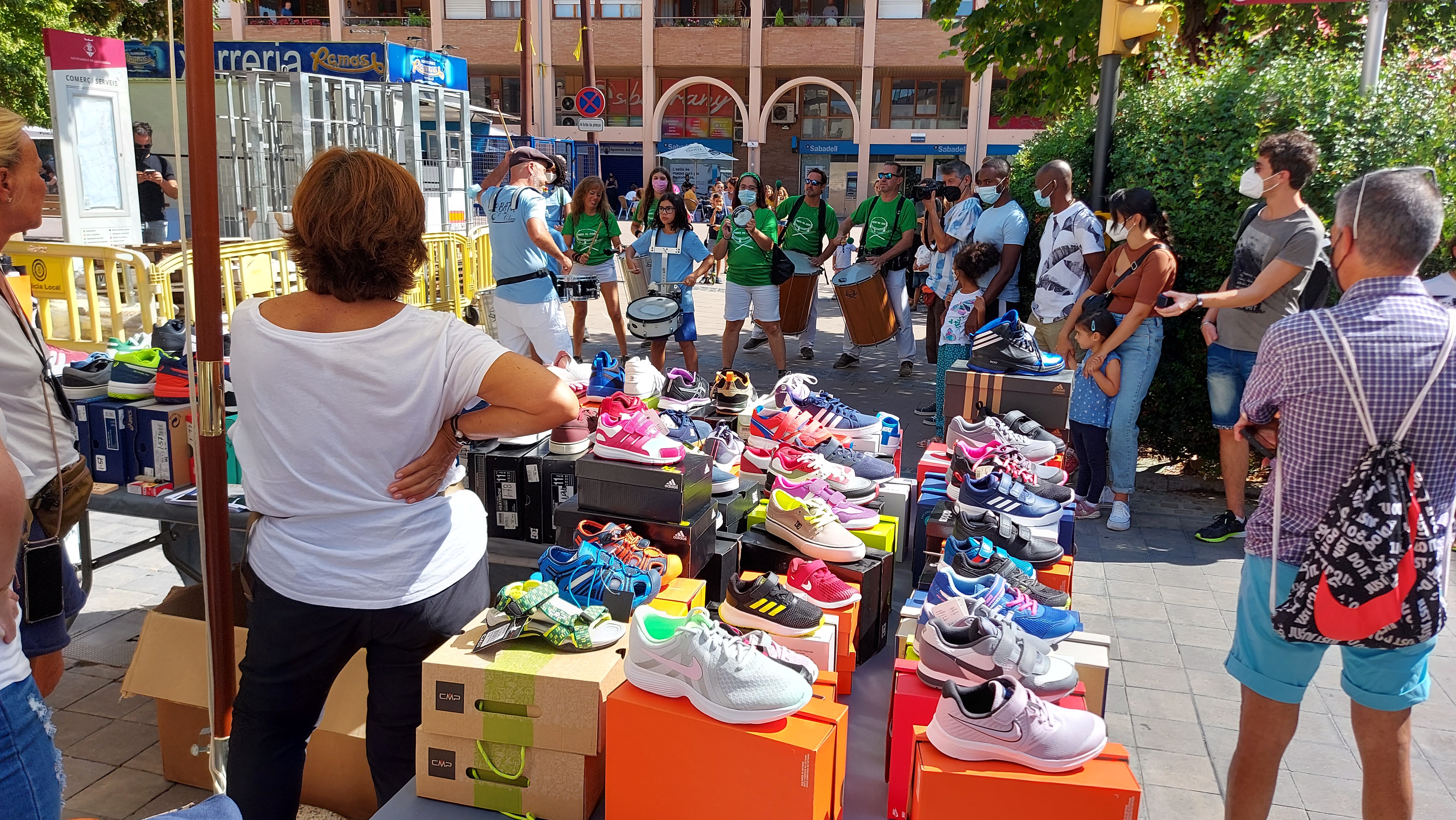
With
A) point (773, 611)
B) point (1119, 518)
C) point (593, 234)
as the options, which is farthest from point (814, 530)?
point (593, 234)

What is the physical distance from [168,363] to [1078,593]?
417 centimetres

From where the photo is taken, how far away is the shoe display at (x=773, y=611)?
293 centimetres

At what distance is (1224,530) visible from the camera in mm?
5469

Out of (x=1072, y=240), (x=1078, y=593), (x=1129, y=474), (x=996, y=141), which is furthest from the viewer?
(x=996, y=141)

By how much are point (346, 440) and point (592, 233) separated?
277 inches

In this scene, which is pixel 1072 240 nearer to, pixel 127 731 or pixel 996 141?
pixel 127 731

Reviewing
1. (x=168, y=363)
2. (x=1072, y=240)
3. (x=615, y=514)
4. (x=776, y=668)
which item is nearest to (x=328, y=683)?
(x=776, y=668)

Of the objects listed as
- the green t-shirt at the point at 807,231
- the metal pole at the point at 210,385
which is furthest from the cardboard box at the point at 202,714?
the green t-shirt at the point at 807,231

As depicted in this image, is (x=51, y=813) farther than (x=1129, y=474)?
No

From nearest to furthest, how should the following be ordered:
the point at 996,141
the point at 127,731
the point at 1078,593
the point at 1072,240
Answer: the point at 127,731
the point at 1078,593
the point at 1072,240
the point at 996,141

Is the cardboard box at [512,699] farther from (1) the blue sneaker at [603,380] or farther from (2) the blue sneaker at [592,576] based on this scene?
(1) the blue sneaker at [603,380]

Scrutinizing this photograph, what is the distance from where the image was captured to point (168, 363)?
3.92 metres

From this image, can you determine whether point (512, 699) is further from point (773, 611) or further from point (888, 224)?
point (888, 224)

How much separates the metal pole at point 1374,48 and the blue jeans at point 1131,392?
6.08 ft
